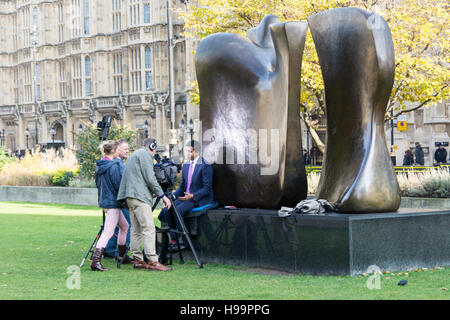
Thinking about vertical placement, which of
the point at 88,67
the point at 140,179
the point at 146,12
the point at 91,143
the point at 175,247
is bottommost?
the point at 175,247

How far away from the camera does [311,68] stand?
21.8 meters

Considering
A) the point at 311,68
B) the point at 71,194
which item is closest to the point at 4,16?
the point at 71,194

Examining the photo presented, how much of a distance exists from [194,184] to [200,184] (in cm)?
9

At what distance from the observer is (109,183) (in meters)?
9.85

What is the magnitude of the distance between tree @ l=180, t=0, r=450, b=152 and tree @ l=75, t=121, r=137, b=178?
483cm

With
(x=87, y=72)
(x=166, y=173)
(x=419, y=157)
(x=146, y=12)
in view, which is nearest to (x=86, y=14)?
(x=87, y=72)

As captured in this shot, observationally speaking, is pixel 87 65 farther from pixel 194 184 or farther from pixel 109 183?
pixel 109 183

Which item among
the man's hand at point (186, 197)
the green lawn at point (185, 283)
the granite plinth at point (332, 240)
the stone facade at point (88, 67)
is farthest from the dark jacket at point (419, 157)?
the man's hand at point (186, 197)

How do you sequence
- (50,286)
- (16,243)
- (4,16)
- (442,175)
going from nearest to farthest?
(50,286) → (16,243) → (442,175) → (4,16)

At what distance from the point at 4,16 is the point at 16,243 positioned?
52.0m

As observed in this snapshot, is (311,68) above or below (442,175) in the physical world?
above

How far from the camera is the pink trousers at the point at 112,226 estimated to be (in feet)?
31.3

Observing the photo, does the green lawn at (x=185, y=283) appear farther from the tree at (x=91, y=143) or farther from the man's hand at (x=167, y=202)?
the tree at (x=91, y=143)
